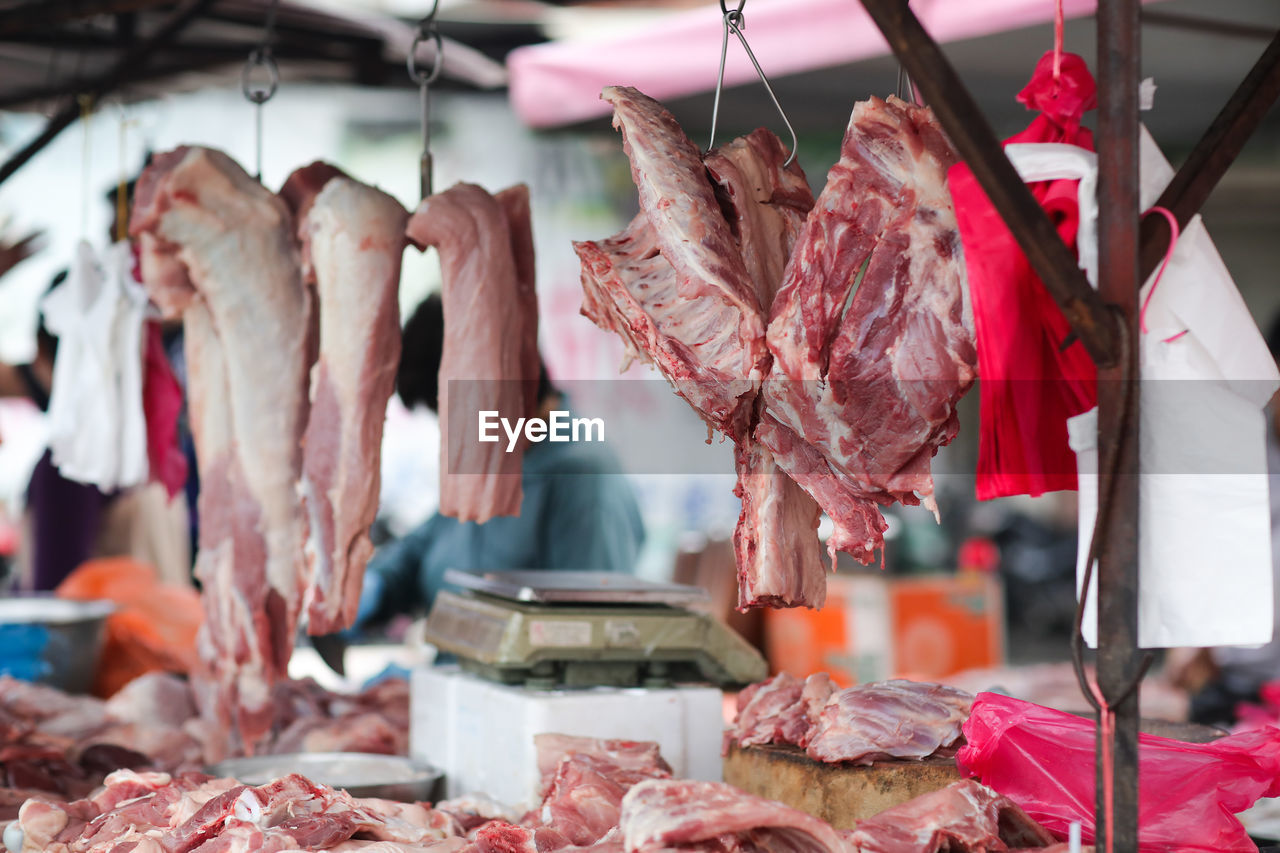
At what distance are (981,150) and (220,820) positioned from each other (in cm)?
191

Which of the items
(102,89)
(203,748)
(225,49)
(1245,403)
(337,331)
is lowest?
(203,748)

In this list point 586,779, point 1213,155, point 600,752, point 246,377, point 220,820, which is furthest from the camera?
point 246,377

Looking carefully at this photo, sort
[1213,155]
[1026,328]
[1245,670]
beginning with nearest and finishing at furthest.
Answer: [1213,155] < [1026,328] < [1245,670]

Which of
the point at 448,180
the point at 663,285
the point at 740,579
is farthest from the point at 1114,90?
the point at 448,180

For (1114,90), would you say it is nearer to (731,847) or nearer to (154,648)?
(731,847)

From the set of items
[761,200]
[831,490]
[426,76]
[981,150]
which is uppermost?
[426,76]

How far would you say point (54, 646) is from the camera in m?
4.67

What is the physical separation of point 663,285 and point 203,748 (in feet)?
7.16

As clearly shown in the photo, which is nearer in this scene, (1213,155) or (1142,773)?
(1213,155)

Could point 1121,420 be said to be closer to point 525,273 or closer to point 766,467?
point 766,467

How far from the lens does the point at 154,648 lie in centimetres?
517

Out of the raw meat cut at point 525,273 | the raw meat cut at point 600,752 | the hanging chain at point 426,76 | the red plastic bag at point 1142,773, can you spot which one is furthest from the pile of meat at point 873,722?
the hanging chain at point 426,76

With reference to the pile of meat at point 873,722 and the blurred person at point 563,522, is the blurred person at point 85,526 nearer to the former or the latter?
the blurred person at point 563,522

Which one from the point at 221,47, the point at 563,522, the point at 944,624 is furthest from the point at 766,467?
the point at 944,624
